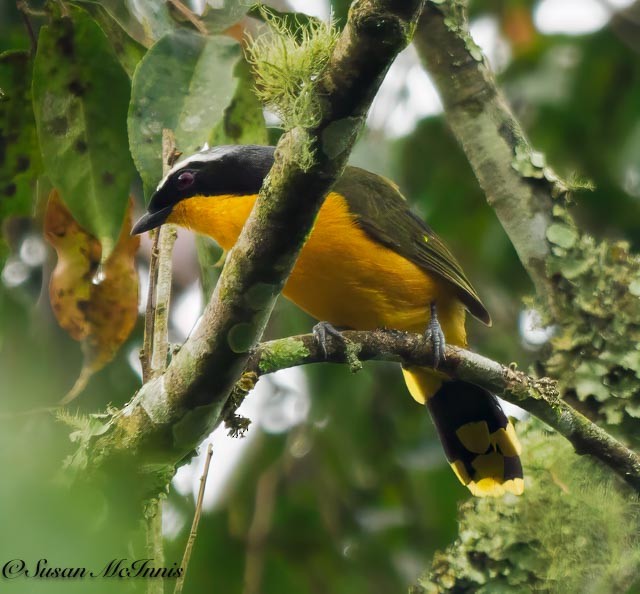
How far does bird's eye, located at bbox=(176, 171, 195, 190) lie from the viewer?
138 inches

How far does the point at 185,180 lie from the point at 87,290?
1.84 feet

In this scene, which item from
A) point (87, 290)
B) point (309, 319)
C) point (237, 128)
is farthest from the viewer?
point (309, 319)

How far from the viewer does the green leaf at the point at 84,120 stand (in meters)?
2.79

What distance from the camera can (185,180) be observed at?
138 inches

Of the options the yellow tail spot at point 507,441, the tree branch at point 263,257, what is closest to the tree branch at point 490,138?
the yellow tail spot at point 507,441

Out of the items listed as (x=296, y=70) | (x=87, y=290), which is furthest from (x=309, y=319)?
(x=296, y=70)

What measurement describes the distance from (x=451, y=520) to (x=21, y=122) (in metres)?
2.69

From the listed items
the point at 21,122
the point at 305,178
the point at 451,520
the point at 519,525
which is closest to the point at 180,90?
the point at 21,122

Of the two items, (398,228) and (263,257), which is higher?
(398,228)

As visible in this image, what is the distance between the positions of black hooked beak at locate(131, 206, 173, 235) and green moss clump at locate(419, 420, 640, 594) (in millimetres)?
1474

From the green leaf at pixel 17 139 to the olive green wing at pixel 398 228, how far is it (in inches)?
42.9

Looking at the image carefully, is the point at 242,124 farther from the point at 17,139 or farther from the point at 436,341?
the point at 436,341

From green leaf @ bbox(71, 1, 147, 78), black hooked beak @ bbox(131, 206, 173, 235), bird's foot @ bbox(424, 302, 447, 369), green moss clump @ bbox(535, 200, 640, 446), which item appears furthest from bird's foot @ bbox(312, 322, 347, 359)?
green leaf @ bbox(71, 1, 147, 78)
